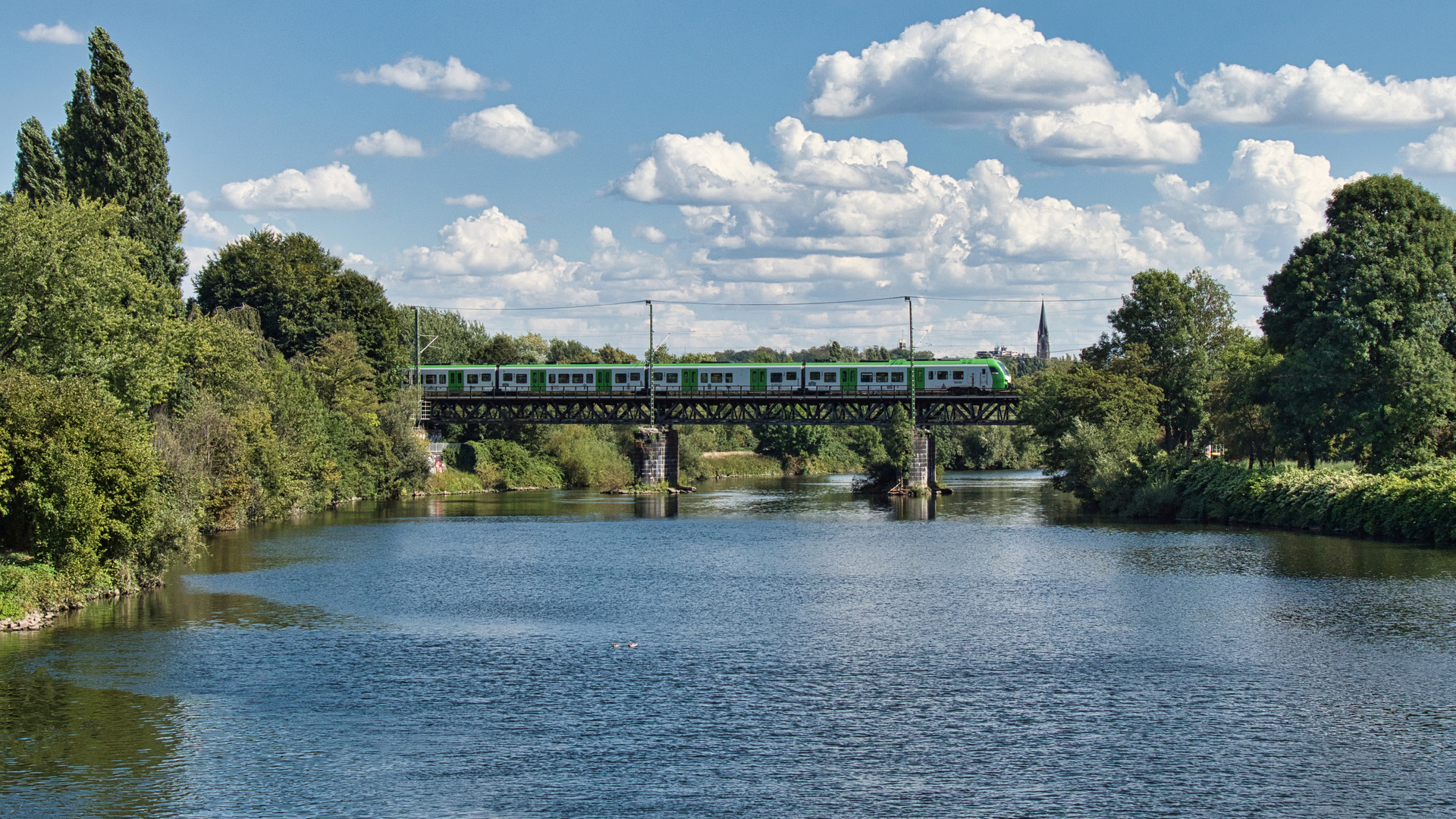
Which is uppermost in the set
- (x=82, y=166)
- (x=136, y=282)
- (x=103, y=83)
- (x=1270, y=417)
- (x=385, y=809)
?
(x=103, y=83)

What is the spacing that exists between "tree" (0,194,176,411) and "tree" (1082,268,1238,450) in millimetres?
67355

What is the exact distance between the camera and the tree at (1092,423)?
78125mm

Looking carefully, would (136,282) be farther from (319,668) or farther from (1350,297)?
(1350,297)

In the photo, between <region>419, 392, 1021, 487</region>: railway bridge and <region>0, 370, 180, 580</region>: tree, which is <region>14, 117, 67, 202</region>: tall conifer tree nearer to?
<region>0, 370, 180, 580</region>: tree

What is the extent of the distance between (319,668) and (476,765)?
30.0 ft

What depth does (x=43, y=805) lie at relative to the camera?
19.3 meters

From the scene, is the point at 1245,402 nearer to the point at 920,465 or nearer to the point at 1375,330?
the point at 1375,330

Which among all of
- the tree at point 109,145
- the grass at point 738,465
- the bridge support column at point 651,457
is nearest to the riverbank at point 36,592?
the tree at point 109,145

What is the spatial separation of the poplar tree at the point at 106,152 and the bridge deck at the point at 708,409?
2027 inches

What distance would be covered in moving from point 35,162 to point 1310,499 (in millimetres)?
60900

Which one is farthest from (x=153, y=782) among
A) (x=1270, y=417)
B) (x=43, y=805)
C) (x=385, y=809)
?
(x=1270, y=417)

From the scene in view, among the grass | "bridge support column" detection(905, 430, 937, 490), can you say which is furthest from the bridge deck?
the grass

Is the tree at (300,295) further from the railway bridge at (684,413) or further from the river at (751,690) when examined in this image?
the river at (751,690)

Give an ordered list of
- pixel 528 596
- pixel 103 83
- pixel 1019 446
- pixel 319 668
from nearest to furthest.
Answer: pixel 319 668, pixel 528 596, pixel 103 83, pixel 1019 446
